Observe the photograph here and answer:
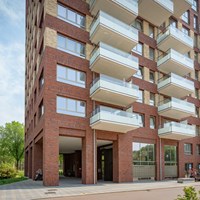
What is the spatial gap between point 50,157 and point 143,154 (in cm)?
1162

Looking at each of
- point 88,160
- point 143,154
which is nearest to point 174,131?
point 143,154

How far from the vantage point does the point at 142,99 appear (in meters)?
30.9

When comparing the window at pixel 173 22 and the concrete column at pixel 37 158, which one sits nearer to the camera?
the concrete column at pixel 37 158

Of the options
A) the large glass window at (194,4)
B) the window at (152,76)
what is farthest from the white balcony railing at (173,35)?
the large glass window at (194,4)

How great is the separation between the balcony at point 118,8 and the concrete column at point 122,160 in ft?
39.8

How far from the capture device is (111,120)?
24.3 m

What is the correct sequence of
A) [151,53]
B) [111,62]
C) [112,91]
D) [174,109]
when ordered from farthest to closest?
[151,53]
[174,109]
[111,62]
[112,91]

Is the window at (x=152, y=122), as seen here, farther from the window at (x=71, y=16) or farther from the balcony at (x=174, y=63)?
the window at (x=71, y=16)

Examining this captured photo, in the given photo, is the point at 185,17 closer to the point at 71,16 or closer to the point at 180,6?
the point at 180,6

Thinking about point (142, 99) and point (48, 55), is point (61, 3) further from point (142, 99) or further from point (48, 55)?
point (142, 99)

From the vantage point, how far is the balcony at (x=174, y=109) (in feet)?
103

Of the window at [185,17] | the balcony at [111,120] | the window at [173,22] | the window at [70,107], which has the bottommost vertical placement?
the balcony at [111,120]

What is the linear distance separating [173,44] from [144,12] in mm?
5601

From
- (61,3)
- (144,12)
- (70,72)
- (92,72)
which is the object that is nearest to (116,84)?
(92,72)
